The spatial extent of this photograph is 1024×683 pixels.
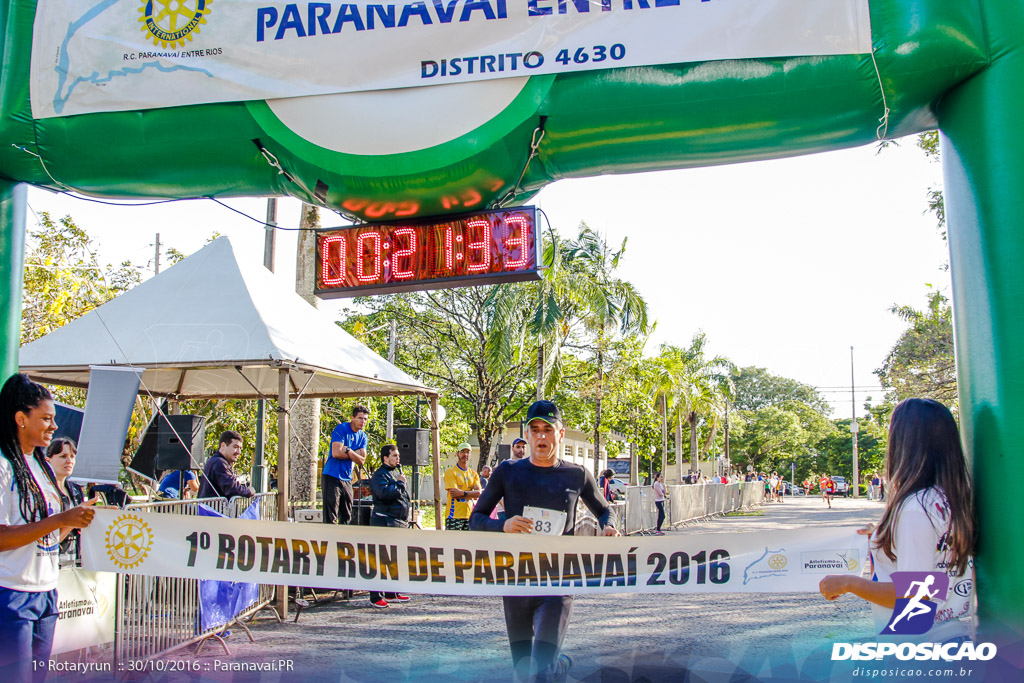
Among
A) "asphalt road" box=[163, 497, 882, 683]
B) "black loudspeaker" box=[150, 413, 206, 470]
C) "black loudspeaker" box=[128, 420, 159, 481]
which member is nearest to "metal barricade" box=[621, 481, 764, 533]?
"asphalt road" box=[163, 497, 882, 683]

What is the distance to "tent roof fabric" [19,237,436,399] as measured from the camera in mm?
8289

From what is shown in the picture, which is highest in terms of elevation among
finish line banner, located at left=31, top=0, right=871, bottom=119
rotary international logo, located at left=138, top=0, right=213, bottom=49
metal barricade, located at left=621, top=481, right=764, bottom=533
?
rotary international logo, located at left=138, top=0, right=213, bottom=49

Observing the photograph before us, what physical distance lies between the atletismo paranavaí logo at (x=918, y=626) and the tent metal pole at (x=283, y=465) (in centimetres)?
595

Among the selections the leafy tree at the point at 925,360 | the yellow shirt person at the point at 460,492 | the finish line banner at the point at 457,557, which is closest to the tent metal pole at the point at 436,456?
the yellow shirt person at the point at 460,492

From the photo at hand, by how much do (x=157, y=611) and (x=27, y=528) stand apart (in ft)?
11.3

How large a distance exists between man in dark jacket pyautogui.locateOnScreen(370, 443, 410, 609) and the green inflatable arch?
212 inches

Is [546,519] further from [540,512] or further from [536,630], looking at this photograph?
[536,630]

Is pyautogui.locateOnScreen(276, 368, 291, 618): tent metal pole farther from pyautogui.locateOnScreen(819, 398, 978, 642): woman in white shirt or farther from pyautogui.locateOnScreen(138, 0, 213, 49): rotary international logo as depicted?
pyautogui.locateOnScreen(819, 398, 978, 642): woman in white shirt

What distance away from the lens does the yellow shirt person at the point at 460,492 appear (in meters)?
12.3

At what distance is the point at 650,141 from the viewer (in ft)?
13.7

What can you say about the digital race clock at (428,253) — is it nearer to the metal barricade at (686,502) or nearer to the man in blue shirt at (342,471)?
the man in blue shirt at (342,471)

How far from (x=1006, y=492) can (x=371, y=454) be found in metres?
32.4

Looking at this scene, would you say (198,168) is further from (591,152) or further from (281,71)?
(591,152)

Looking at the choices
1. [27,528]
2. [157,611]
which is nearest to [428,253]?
[27,528]
